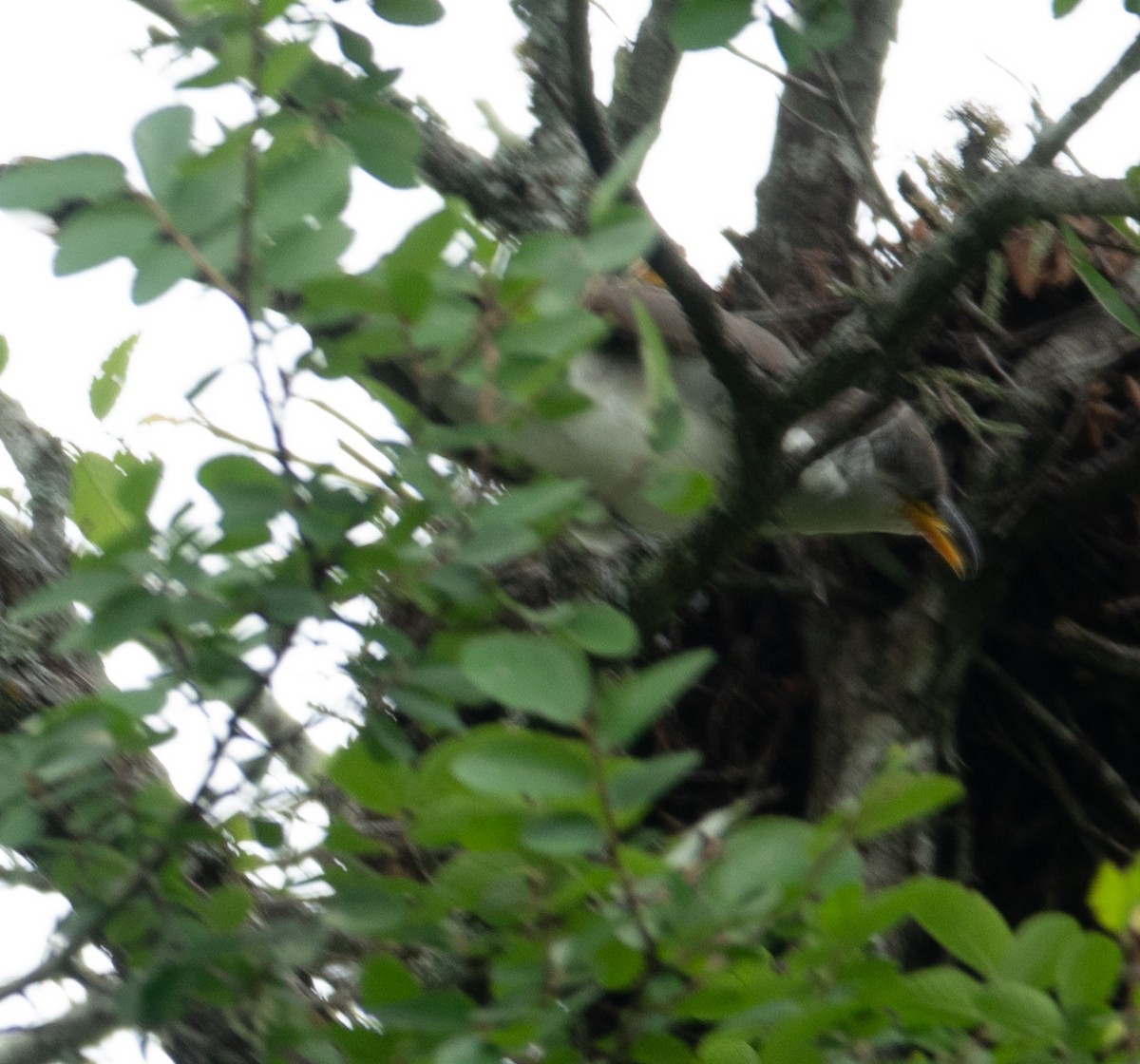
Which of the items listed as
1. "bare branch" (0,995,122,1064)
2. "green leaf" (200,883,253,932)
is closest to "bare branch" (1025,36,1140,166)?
"green leaf" (200,883,253,932)

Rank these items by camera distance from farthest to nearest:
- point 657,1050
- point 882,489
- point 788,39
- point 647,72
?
point 882,489 < point 647,72 < point 788,39 < point 657,1050

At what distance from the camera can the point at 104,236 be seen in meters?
1.36

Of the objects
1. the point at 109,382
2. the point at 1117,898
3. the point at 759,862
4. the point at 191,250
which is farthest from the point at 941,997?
the point at 109,382

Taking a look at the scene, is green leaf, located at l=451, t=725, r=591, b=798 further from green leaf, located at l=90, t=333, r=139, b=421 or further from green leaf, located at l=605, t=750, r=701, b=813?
green leaf, located at l=90, t=333, r=139, b=421

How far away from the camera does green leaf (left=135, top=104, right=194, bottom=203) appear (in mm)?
1351

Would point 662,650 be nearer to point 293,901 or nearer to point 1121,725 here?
point 1121,725

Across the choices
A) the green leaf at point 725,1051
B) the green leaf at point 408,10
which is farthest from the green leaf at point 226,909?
the green leaf at point 408,10

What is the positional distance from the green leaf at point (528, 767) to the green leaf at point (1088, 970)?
0.57 m

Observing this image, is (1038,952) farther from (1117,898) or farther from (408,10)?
(408,10)

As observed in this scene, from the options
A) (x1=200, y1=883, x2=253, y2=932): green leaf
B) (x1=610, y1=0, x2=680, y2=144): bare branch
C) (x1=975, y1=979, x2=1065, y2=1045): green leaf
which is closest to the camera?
(x1=975, y1=979, x2=1065, y2=1045): green leaf

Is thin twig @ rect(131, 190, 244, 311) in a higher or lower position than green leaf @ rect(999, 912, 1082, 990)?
higher

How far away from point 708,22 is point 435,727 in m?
0.91

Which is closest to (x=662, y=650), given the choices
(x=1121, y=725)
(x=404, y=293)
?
(x=1121, y=725)

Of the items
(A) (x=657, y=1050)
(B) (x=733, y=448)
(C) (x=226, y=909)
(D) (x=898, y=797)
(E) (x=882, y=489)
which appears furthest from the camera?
(E) (x=882, y=489)
